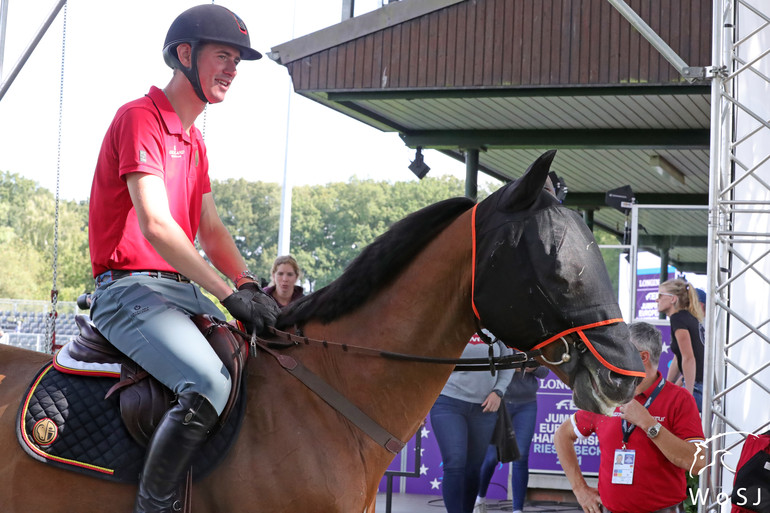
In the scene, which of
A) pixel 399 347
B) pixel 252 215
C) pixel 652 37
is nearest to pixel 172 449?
pixel 399 347

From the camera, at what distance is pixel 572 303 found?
2.58 meters

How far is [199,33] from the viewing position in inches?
119

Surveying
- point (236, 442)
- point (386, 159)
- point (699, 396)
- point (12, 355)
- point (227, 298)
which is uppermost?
point (386, 159)

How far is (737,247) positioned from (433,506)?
15.4 ft

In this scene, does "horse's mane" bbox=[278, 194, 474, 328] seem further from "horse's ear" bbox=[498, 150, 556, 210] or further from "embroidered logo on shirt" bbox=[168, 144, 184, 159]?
"embroidered logo on shirt" bbox=[168, 144, 184, 159]

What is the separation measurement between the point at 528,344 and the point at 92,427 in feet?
4.83

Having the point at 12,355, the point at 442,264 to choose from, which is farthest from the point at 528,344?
the point at 12,355

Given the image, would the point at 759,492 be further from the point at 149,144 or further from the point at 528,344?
the point at 149,144

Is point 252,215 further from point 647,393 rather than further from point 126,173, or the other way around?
Answer: point 126,173

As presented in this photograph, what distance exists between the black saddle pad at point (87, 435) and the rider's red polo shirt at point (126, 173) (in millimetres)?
484

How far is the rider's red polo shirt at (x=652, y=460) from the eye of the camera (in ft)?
14.0

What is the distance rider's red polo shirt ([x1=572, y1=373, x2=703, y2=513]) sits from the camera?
4277 millimetres

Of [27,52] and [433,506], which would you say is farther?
[433,506]

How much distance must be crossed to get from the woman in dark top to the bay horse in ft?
19.2
